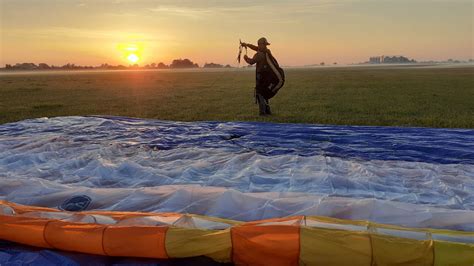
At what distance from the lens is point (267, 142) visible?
5086 mm

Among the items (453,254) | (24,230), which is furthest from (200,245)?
(453,254)

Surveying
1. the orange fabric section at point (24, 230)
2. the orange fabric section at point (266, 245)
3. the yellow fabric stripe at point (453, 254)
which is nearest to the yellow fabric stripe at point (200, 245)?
the orange fabric section at point (266, 245)

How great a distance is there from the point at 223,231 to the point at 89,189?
1.44 m

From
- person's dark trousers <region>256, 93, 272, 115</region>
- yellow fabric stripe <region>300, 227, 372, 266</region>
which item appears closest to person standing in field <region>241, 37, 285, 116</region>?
person's dark trousers <region>256, 93, 272, 115</region>

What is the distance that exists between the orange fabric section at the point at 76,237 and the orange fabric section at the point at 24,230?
0.18 ft

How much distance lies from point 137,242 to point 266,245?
29.1 inches

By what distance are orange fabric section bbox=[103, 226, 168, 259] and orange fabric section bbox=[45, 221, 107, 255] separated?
0.06m

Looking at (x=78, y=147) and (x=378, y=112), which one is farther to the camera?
(x=378, y=112)

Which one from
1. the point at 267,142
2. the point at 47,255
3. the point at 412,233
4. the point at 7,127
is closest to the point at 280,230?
the point at 412,233

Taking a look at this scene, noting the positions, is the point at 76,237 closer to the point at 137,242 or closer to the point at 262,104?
the point at 137,242

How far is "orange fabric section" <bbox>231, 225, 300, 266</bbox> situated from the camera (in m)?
2.36

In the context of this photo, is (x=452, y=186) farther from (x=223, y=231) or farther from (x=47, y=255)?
(x=47, y=255)

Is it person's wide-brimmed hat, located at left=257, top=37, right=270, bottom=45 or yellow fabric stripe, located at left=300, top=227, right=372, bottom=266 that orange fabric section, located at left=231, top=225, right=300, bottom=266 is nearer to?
yellow fabric stripe, located at left=300, top=227, right=372, bottom=266

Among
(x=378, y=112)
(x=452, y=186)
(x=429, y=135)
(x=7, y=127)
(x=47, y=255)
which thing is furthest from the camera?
(x=378, y=112)
